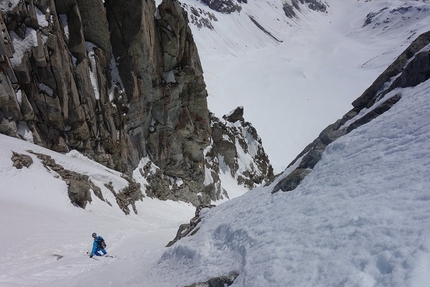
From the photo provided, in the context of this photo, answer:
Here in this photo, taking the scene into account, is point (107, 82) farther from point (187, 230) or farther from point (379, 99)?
point (379, 99)

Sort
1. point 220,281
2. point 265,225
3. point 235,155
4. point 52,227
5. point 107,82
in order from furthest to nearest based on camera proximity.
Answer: point 235,155 → point 107,82 → point 52,227 → point 265,225 → point 220,281

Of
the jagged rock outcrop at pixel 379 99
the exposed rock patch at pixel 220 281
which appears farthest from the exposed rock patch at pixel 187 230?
the exposed rock patch at pixel 220 281

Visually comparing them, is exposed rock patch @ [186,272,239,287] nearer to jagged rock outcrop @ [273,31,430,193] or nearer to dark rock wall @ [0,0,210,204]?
jagged rock outcrop @ [273,31,430,193]

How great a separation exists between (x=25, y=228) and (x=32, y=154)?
27.5ft

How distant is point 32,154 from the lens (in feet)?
64.6

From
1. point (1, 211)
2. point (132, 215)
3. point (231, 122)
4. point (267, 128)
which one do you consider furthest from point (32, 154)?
point (267, 128)

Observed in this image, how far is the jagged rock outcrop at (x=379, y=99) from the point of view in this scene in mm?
10123

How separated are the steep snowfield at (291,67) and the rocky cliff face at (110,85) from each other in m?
33.4

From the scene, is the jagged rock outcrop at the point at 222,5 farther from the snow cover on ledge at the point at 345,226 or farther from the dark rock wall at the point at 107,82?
the snow cover on ledge at the point at 345,226

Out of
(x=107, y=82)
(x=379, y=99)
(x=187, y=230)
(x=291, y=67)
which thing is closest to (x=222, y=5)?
(x=291, y=67)

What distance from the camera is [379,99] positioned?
11.9 metres

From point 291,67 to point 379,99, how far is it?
11404 cm

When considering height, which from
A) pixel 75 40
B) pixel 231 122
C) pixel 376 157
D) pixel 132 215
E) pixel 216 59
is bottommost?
pixel 376 157

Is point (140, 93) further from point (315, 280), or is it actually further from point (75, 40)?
point (315, 280)
